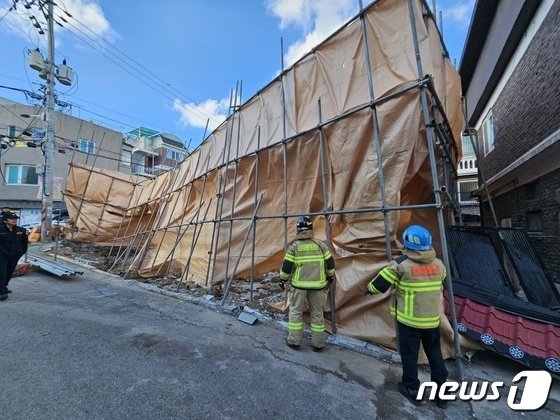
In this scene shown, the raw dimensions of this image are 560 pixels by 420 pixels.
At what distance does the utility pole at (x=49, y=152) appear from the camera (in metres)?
11.4

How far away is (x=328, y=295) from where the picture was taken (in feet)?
13.2

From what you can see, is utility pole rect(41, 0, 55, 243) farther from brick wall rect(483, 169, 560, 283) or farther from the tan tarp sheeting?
brick wall rect(483, 169, 560, 283)

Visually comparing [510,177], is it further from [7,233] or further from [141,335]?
[7,233]

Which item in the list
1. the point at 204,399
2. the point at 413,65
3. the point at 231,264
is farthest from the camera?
the point at 231,264

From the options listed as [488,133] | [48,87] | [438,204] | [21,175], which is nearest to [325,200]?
[438,204]

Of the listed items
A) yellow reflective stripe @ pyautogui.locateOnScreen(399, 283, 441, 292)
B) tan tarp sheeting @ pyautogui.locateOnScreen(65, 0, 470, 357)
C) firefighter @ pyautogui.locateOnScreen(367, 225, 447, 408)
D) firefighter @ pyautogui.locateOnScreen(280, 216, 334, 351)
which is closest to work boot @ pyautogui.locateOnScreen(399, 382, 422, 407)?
firefighter @ pyautogui.locateOnScreen(367, 225, 447, 408)

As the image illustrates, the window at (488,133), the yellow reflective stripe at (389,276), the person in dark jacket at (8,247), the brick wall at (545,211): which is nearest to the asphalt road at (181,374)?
the person in dark jacket at (8,247)

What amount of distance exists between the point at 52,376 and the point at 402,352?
3.35m

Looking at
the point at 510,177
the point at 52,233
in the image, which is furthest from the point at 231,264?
the point at 52,233

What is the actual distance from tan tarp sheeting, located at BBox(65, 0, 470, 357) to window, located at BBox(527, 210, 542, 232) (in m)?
2.94

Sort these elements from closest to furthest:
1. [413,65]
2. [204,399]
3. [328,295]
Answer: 1. [204,399]
2. [413,65]
3. [328,295]

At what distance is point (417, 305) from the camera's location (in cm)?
256

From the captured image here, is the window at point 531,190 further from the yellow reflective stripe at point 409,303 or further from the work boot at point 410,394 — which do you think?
the work boot at point 410,394

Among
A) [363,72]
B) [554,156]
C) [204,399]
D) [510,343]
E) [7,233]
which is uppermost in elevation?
[363,72]
